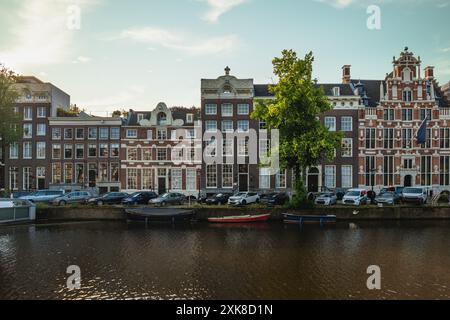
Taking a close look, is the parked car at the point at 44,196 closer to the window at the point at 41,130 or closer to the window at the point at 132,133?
the window at the point at 132,133

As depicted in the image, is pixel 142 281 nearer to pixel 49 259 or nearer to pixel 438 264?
pixel 49 259

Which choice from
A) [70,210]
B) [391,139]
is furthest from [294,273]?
[391,139]

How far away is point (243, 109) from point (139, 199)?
21786 mm

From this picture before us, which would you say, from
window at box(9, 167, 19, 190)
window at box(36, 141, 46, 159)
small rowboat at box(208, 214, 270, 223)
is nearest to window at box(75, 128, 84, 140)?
window at box(36, 141, 46, 159)

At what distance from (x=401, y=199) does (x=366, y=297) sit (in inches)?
1197

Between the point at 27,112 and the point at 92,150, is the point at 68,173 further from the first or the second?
the point at 27,112

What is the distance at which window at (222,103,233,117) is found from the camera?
53.2 meters

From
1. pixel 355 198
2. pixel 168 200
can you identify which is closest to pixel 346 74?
pixel 355 198

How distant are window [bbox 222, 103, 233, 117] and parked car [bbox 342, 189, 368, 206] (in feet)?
72.6

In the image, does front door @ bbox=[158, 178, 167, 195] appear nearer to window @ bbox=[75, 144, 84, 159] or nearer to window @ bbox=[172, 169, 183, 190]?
window @ bbox=[172, 169, 183, 190]

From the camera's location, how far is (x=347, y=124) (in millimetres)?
53062

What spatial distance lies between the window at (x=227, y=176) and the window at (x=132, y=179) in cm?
1463

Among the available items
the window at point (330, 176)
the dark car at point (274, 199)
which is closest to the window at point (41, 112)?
the dark car at point (274, 199)
